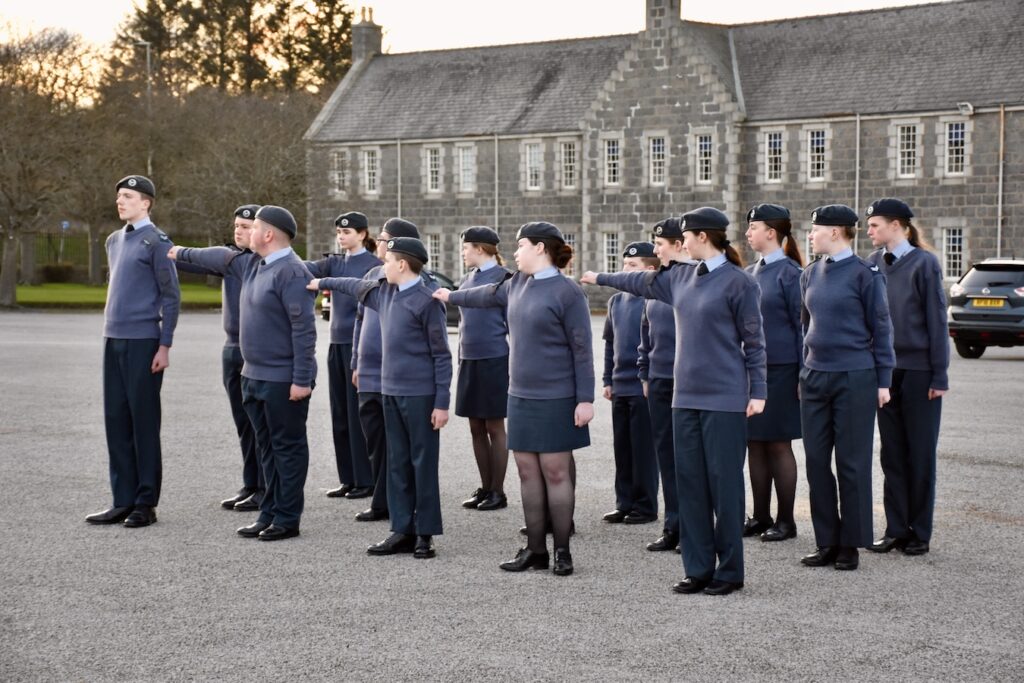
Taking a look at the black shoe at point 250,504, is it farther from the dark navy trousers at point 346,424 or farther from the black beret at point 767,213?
the black beret at point 767,213

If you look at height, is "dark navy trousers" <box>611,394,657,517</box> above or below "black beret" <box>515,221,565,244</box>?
below

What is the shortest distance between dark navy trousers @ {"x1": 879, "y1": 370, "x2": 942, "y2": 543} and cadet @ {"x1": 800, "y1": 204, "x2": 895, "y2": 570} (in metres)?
0.42

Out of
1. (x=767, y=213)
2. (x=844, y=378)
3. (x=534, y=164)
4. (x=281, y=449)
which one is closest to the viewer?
(x=844, y=378)

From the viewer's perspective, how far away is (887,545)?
28.8 feet

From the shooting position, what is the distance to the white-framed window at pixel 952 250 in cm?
4709

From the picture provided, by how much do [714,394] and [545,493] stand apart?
1185 mm

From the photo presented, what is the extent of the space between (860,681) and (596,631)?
51.2 inches

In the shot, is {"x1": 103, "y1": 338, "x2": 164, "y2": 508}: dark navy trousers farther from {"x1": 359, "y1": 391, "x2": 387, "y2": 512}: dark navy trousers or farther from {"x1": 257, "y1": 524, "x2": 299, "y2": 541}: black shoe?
{"x1": 359, "y1": 391, "x2": 387, "y2": 512}: dark navy trousers

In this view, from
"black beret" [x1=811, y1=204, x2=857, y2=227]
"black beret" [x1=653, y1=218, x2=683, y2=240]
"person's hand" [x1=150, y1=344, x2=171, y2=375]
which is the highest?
"black beret" [x1=811, y1=204, x2=857, y2=227]

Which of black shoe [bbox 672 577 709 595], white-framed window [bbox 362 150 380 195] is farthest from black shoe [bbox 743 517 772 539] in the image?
white-framed window [bbox 362 150 380 195]

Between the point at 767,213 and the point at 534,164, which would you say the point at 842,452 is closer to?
the point at 767,213

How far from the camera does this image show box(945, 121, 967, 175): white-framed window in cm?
4647

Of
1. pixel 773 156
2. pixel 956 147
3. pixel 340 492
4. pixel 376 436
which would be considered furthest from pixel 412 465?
pixel 773 156

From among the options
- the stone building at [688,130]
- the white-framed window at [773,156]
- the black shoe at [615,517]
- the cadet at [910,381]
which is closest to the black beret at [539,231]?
the cadet at [910,381]
